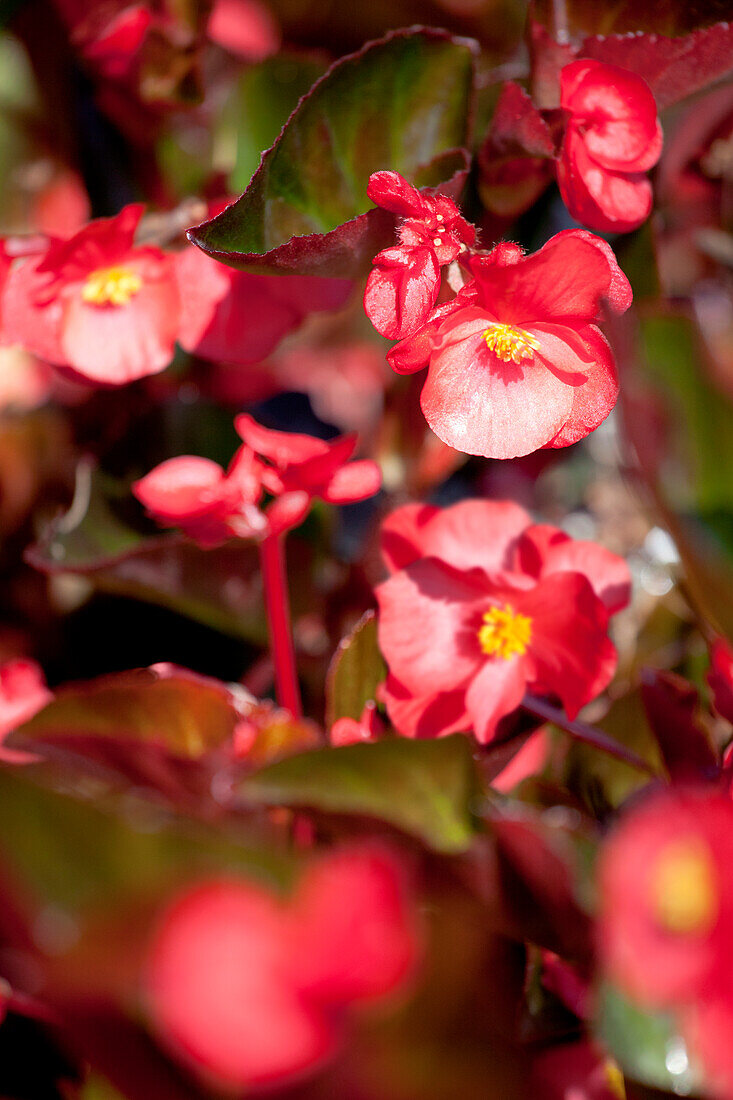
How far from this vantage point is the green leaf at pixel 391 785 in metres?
0.32

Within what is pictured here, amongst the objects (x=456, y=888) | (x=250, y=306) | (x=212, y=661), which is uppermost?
(x=250, y=306)

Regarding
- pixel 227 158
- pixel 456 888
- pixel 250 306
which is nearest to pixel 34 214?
pixel 227 158

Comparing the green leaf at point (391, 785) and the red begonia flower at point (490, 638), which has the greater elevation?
the green leaf at point (391, 785)

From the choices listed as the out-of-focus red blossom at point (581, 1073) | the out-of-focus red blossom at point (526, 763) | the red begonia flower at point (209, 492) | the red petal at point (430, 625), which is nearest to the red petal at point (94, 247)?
the red begonia flower at point (209, 492)

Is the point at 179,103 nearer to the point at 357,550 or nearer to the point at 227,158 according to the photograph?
the point at 227,158

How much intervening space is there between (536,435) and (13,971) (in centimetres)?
27

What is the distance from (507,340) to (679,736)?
186mm

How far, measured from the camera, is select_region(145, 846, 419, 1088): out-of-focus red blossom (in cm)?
25

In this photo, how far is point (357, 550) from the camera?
2.34 ft

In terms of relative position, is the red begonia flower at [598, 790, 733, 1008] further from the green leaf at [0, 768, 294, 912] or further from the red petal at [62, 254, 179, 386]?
the red petal at [62, 254, 179, 386]

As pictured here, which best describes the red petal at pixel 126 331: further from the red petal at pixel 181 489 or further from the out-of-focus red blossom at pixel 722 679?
the out-of-focus red blossom at pixel 722 679

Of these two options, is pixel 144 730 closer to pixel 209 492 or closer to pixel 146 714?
pixel 146 714

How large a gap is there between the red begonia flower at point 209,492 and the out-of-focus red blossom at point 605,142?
0.64 ft

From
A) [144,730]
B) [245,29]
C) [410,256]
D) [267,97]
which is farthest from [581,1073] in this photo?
[245,29]
